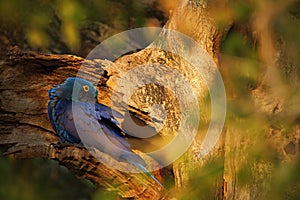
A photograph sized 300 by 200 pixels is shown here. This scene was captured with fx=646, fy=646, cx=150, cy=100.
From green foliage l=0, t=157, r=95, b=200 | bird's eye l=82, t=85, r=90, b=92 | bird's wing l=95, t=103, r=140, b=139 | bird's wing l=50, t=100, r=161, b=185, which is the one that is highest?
bird's eye l=82, t=85, r=90, b=92

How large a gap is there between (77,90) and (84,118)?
0.14 m

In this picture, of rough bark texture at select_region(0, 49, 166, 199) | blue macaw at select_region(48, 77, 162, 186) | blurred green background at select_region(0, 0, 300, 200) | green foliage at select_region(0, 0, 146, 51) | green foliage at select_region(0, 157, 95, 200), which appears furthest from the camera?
green foliage at select_region(0, 0, 146, 51)

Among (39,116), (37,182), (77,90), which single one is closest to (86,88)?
(77,90)

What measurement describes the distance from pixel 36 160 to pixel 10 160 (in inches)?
18.1

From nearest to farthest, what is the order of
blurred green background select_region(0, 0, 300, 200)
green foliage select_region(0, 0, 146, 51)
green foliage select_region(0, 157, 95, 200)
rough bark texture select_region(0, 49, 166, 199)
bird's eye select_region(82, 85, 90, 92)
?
blurred green background select_region(0, 0, 300, 200), rough bark texture select_region(0, 49, 166, 199), green foliage select_region(0, 157, 95, 200), bird's eye select_region(82, 85, 90, 92), green foliage select_region(0, 0, 146, 51)

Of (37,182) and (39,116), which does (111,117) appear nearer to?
(39,116)

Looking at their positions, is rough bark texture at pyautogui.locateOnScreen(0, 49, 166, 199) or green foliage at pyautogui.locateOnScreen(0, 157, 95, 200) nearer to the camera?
rough bark texture at pyautogui.locateOnScreen(0, 49, 166, 199)

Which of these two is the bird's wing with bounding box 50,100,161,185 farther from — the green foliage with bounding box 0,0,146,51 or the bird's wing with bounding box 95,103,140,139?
the green foliage with bounding box 0,0,146,51

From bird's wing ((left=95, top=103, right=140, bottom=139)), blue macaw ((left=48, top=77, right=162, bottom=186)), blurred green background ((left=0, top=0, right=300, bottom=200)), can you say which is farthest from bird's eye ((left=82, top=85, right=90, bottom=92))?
blurred green background ((left=0, top=0, right=300, bottom=200))

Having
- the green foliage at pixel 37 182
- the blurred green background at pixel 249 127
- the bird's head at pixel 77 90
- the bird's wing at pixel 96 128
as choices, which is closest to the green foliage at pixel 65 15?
the blurred green background at pixel 249 127

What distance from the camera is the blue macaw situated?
2.90m

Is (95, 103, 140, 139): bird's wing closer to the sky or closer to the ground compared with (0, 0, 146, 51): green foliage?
closer to the ground

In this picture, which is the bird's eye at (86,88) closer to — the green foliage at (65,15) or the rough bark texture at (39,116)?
the rough bark texture at (39,116)

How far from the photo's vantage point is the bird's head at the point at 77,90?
3.04 meters
